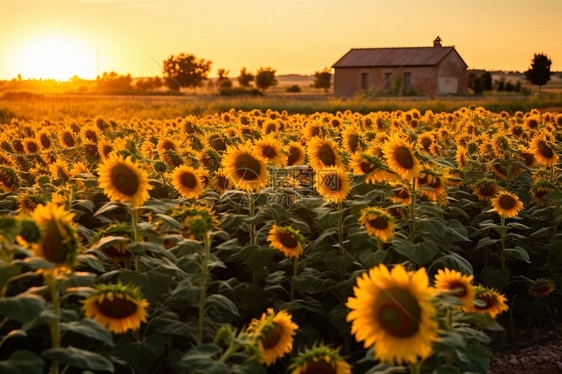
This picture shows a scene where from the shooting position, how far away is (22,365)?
6.85 feet

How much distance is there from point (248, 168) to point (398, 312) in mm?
2080

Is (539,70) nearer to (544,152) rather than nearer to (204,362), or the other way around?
Result: (544,152)

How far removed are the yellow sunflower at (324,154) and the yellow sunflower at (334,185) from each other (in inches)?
9.2

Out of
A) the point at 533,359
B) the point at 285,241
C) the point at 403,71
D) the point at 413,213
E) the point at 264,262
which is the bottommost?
the point at 533,359

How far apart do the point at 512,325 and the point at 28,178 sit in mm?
4510

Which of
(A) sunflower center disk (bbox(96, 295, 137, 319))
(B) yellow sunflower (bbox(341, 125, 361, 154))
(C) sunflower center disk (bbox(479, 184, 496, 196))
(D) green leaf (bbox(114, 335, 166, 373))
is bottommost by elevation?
(D) green leaf (bbox(114, 335, 166, 373))

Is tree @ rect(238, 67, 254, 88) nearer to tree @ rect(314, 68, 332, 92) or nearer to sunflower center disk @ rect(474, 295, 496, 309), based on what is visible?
tree @ rect(314, 68, 332, 92)

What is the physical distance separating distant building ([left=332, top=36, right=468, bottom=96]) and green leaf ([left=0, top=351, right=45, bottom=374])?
48.4m

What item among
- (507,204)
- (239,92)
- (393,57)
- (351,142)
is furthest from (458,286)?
(239,92)

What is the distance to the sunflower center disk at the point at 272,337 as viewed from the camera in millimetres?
2676

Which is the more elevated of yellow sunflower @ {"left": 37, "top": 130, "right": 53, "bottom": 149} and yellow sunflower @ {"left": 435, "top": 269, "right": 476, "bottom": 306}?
yellow sunflower @ {"left": 37, "top": 130, "right": 53, "bottom": 149}

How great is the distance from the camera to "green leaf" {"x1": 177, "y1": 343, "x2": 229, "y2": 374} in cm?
236

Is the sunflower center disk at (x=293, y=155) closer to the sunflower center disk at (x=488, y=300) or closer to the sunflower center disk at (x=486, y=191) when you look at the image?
the sunflower center disk at (x=486, y=191)

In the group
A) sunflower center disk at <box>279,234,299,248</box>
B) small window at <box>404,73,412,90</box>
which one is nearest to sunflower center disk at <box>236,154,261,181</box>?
sunflower center disk at <box>279,234,299,248</box>
